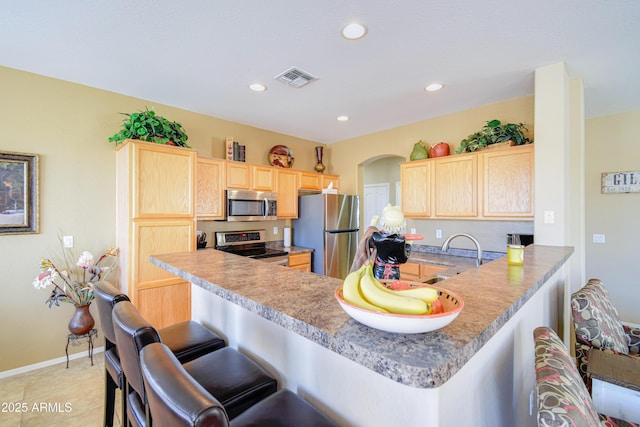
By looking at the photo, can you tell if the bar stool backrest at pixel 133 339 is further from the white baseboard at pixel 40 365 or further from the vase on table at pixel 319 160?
the vase on table at pixel 319 160

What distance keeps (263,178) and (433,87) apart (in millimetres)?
2365

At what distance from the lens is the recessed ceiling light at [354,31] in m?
1.85

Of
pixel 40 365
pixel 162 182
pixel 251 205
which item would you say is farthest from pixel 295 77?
pixel 40 365

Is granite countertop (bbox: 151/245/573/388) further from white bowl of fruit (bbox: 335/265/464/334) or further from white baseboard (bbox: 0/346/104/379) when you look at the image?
white baseboard (bbox: 0/346/104/379)

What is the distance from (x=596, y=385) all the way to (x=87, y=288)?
370 cm

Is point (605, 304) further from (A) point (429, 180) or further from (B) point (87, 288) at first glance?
(B) point (87, 288)

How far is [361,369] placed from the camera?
0.81 metres

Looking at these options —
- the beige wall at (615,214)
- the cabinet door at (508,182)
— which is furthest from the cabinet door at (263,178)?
the beige wall at (615,214)

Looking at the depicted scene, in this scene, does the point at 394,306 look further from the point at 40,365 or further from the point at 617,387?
the point at 40,365

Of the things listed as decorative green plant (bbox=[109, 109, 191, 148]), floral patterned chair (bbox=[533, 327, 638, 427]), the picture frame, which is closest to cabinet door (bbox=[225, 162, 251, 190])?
decorative green plant (bbox=[109, 109, 191, 148])

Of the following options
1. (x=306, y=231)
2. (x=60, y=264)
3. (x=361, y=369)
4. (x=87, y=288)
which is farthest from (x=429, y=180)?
(x=60, y=264)

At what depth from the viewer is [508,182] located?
9.33ft

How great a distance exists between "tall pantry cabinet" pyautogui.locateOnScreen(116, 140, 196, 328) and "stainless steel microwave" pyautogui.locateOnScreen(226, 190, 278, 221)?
630mm

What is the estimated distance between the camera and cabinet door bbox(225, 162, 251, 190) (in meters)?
3.54
